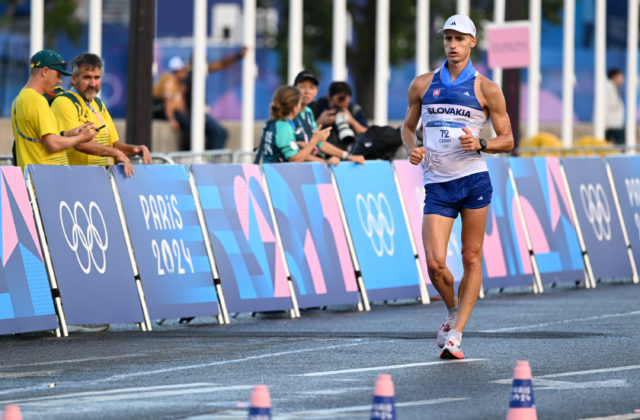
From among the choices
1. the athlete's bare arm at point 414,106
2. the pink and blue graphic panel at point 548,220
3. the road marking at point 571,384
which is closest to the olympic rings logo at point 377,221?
the pink and blue graphic panel at point 548,220

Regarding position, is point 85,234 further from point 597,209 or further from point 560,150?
point 560,150

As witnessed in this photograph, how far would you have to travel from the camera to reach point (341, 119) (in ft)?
55.9

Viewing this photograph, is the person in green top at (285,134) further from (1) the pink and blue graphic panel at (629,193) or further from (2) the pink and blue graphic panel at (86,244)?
(1) the pink and blue graphic panel at (629,193)

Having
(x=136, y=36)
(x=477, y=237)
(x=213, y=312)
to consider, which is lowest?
(x=213, y=312)

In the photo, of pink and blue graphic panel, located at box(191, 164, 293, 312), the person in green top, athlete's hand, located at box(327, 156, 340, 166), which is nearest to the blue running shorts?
pink and blue graphic panel, located at box(191, 164, 293, 312)

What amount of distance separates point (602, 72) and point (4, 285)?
19.5 m

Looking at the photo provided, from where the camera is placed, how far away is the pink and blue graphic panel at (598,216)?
1845 cm

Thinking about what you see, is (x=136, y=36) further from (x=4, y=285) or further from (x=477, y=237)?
(x=477, y=237)

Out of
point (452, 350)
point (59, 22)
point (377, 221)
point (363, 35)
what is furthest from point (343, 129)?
point (363, 35)

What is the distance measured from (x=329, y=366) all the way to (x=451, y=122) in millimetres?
1880

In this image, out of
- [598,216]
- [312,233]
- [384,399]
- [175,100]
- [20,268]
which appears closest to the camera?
[384,399]

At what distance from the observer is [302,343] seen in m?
12.0

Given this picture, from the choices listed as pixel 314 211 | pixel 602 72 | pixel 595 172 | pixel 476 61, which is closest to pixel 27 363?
pixel 314 211

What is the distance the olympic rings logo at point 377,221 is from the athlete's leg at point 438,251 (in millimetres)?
4316
